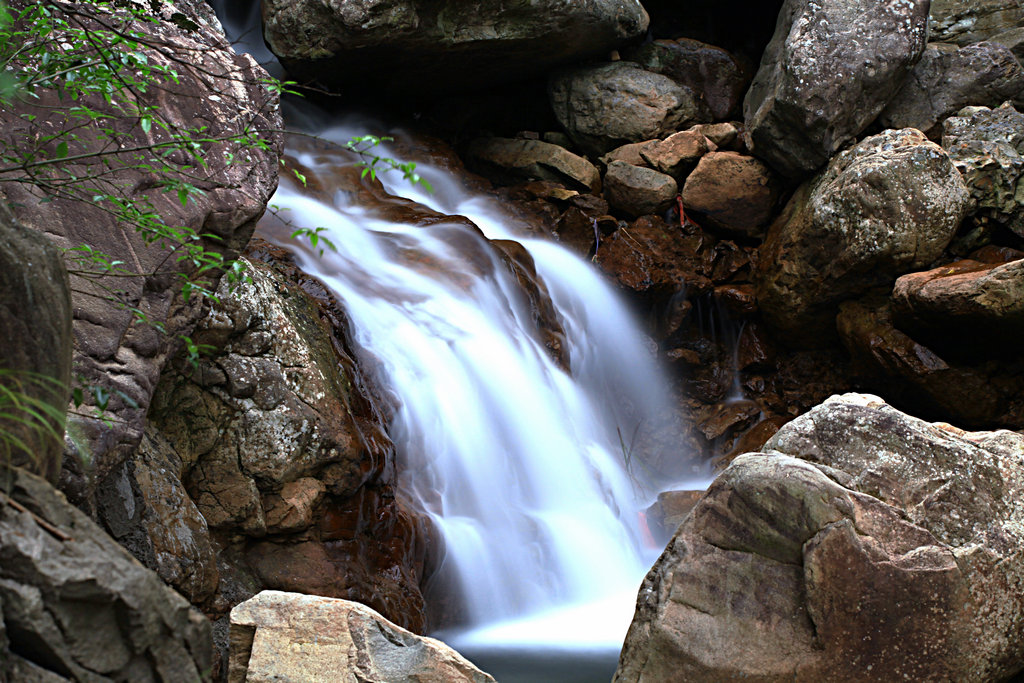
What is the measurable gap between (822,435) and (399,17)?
6514mm

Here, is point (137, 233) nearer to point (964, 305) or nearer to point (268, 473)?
point (268, 473)

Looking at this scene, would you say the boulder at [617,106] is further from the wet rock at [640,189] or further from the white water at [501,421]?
the white water at [501,421]

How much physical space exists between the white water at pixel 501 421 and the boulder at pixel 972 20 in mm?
→ 5414

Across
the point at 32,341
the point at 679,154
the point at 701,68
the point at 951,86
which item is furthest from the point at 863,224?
the point at 32,341

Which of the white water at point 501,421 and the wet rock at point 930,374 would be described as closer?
the white water at point 501,421

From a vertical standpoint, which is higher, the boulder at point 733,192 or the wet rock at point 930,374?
the boulder at point 733,192

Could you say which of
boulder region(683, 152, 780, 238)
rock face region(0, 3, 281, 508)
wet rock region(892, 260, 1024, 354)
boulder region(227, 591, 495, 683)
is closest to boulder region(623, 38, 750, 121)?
boulder region(683, 152, 780, 238)

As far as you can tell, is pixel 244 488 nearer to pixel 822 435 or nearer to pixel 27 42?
pixel 27 42

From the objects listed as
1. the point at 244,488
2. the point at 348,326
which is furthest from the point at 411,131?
the point at 244,488

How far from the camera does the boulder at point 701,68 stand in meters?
9.97

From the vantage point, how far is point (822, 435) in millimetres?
3445

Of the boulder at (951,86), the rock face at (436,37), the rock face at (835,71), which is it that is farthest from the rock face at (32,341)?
the boulder at (951,86)

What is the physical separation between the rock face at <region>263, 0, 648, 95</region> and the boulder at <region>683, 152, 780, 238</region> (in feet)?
6.85

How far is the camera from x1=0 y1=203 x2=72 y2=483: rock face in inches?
67.3
